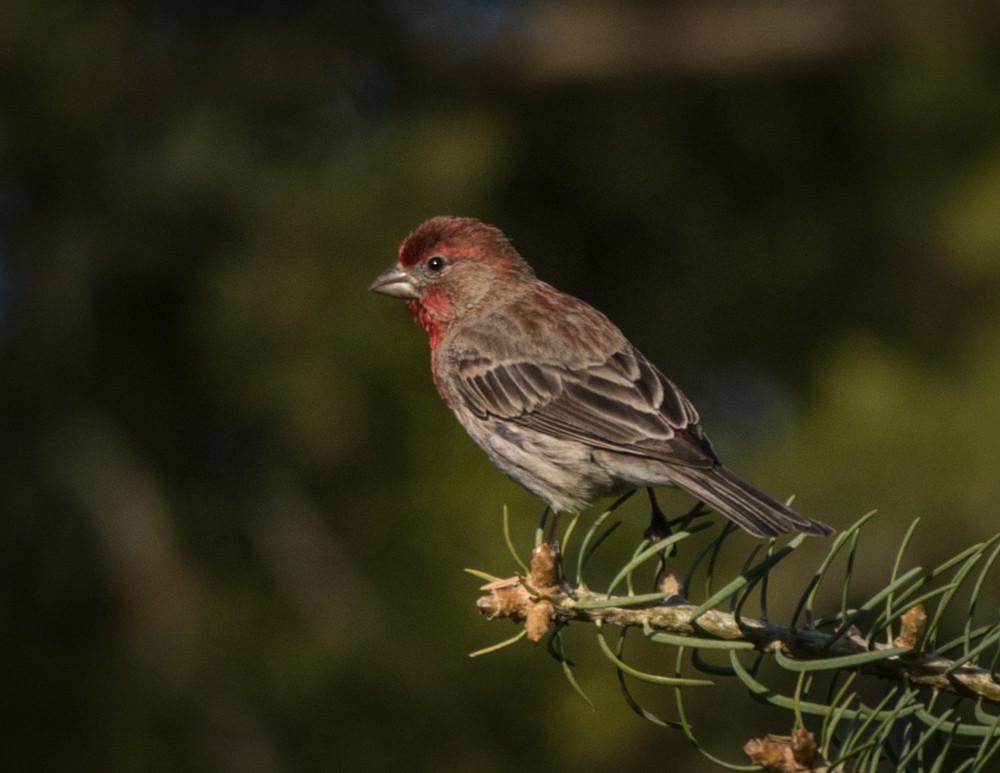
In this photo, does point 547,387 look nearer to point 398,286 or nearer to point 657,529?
point 398,286

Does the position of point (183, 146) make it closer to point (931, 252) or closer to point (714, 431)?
point (714, 431)

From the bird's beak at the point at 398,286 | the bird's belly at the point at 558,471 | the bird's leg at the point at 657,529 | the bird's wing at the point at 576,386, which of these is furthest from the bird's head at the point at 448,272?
the bird's leg at the point at 657,529

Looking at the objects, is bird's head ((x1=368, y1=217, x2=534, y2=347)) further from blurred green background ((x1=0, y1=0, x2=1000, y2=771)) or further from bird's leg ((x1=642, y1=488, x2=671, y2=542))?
bird's leg ((x1=642, y1=488, x2=671, y2=542))

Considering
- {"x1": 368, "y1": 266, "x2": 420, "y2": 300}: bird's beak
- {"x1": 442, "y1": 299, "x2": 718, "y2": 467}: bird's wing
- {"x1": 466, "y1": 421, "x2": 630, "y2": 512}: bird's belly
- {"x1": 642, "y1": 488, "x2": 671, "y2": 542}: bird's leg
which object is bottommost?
{"x1": 642, "y1": 488, "x2": 671, "y2": 542}: bird's leg

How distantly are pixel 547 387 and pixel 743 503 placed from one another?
55.6 inches

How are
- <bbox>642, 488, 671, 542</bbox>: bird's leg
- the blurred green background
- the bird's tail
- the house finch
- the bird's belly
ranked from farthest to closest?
the blurred green background
the bird's belly
the house finch
<bbox>642, 488, 671, 542</bbox>: bird's leg
the bird's tail

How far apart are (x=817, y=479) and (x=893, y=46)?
337 cm

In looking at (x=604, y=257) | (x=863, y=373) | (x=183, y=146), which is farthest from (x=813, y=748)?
(x=604, y=257)

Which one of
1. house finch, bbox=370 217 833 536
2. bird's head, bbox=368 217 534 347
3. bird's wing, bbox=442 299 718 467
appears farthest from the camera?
bird's head, bbox=368 217 534 347

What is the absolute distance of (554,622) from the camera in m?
3.32

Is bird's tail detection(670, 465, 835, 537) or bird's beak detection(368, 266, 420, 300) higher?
bird's beak detection(368, 266, 420, 300)

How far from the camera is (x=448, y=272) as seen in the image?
5902mm

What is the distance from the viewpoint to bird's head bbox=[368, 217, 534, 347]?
5891 mm

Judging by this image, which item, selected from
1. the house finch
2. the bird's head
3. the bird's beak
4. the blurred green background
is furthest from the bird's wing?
the blurred green background
